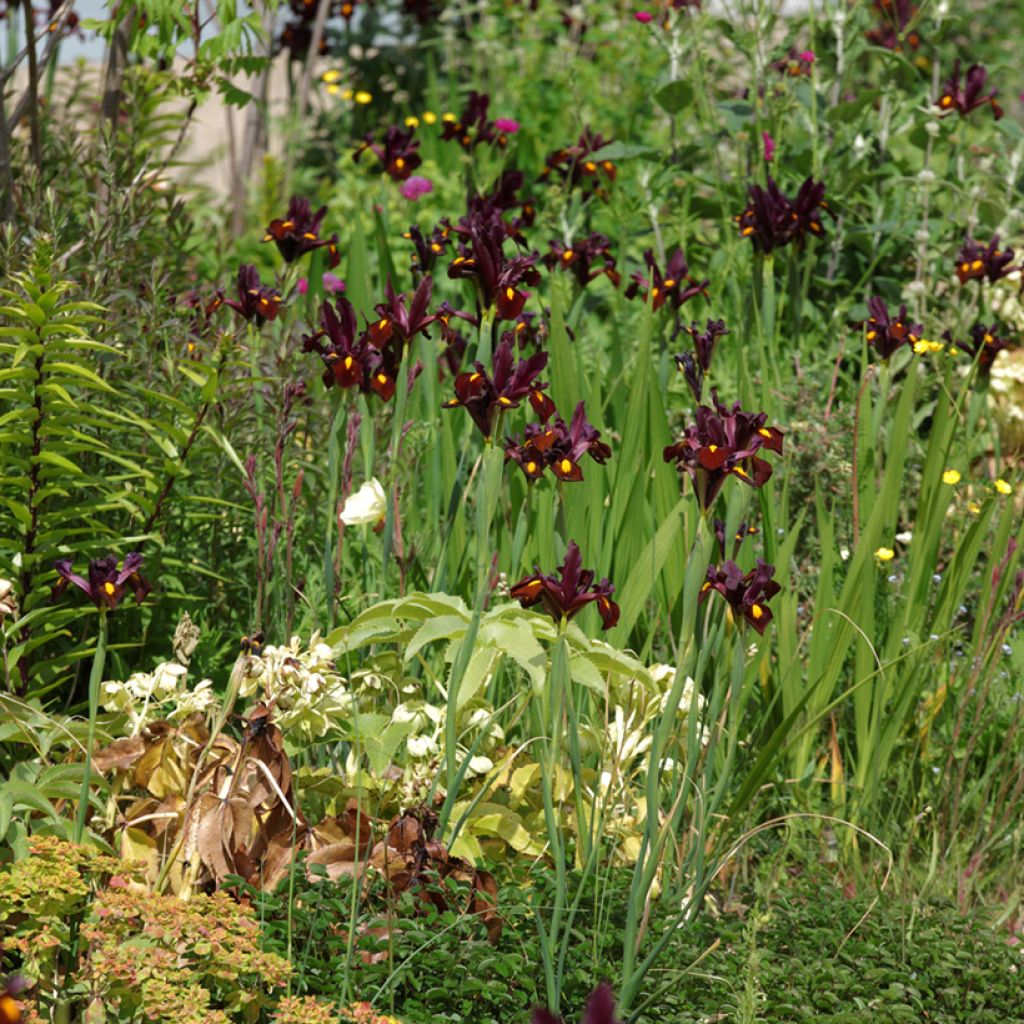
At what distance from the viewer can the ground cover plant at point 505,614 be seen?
2361 millimetres

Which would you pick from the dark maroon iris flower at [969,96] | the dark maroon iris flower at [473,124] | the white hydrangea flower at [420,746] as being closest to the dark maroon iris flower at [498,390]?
the white hydrangea flower at [420,746]

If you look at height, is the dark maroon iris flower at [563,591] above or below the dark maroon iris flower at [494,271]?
below

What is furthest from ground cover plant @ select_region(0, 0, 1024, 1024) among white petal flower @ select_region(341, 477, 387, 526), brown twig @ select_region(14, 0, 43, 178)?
brown twig @ select_region(14, 0, 43, 178)

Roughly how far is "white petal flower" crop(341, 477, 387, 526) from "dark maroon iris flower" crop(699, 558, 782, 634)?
3.02ft

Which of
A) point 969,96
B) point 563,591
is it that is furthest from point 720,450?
point 969,96

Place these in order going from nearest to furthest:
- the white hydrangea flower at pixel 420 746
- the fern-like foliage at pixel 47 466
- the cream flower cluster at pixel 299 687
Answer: the cream flower cluster at pixel 299 687 < the white hydrangea flower at pixel 420 746 < the fern-like foliage at pixel 47 466

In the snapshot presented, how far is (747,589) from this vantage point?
7.74 feet

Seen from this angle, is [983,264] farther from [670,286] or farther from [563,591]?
[563,591]

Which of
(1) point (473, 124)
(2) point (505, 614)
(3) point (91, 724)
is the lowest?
(3) point (91, 724)

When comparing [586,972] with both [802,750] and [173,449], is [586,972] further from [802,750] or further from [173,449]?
[173,449]

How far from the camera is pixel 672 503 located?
3535 mm

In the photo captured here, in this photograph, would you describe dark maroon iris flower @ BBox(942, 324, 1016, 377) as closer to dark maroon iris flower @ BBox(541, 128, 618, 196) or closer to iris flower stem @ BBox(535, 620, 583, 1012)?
dark maroon iris flower @ BBox(541, 128, 618, 196)

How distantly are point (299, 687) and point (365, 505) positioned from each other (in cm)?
57

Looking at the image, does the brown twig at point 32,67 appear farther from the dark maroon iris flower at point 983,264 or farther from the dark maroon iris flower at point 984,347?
the dark maroon iris flower at point 983,264
